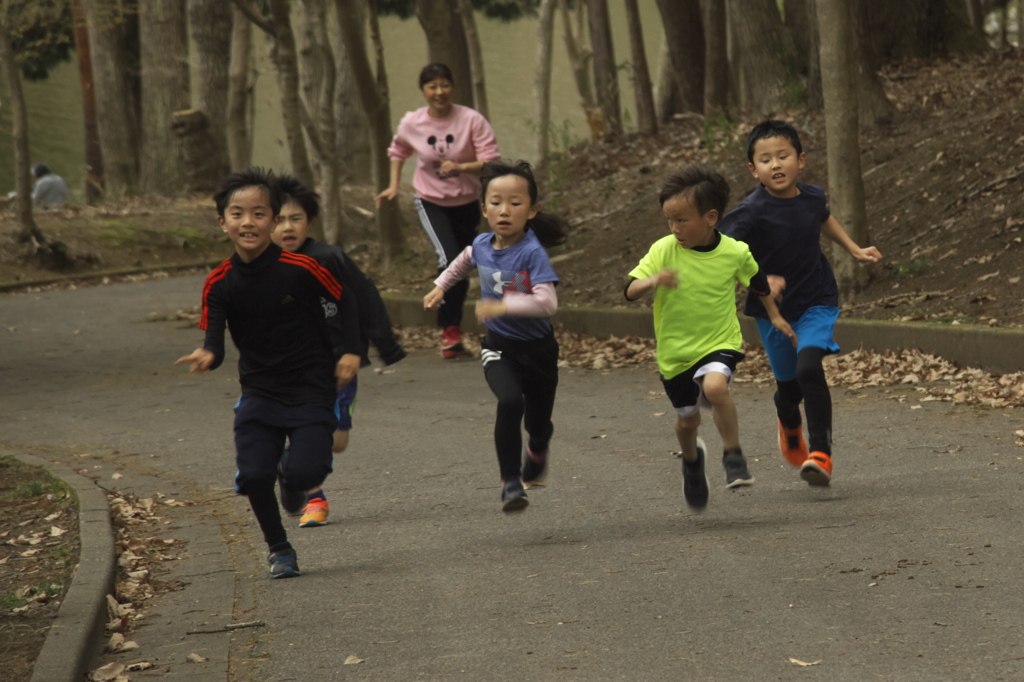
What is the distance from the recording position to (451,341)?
12039 mm

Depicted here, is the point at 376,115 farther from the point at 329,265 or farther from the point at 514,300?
the point at 514,300

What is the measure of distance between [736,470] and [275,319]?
2235 mm

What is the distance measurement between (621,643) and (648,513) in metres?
1.95

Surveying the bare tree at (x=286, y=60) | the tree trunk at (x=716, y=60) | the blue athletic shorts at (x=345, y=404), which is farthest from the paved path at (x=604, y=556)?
the tree trunk at (x=716, y=60)

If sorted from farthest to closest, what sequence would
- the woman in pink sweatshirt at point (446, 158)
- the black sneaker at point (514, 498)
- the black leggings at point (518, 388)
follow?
the woman in pink sweatshirt at point (446, 158) < the black leggings at point (518, 388) < the black sneaker at point (514, 498)

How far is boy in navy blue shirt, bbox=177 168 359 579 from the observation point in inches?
220

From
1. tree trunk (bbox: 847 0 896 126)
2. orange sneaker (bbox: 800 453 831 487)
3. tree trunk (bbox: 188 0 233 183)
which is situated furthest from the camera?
tree trunk (bbox: 188 0 233 183)

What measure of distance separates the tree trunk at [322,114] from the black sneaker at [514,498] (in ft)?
35.7

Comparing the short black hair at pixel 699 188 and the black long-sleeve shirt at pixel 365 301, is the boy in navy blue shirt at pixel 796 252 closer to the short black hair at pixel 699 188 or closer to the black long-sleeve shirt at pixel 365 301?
the short black hair at pixel 699 188

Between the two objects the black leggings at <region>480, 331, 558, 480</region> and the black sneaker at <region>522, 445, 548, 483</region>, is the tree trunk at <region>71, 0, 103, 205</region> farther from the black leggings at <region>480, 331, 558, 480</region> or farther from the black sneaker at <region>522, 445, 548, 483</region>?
the black leggings at <region>480, 331, 558, 480</region>

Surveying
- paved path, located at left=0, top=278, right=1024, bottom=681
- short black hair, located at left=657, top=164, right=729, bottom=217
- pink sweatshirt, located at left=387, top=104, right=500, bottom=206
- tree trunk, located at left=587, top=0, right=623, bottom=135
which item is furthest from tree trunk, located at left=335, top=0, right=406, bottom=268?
tree trunk, located at left=587, top=0, right=623, bottom=135

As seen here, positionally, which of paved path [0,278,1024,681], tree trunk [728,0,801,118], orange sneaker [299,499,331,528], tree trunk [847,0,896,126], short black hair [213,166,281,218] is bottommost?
paved path [0,278,1024,681]

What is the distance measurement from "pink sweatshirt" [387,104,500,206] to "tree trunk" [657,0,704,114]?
12.3 metres

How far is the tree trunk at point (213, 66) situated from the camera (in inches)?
1142
